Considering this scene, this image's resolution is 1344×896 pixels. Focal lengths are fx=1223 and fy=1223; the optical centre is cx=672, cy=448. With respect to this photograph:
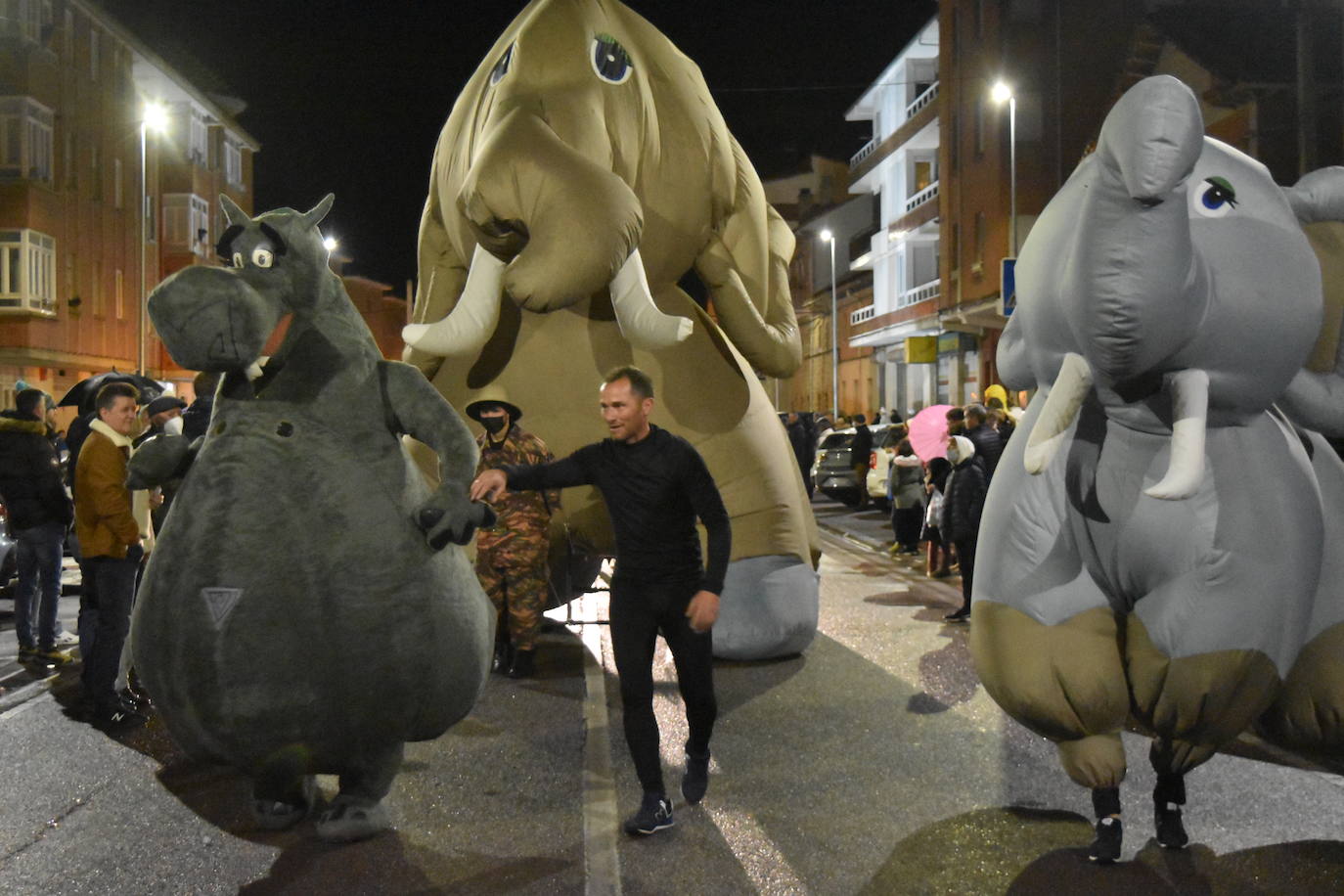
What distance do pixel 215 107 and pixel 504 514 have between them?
1337 inches

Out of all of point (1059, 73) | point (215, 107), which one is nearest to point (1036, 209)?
point (1059, 73)

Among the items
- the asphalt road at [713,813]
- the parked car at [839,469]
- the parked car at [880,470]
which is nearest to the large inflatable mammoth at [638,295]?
the asphalt road at [713,813]

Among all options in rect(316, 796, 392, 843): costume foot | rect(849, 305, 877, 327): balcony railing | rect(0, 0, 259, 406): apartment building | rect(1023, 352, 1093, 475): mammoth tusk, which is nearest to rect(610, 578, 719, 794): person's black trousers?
rect(316, 796, 392, 843): costume foot

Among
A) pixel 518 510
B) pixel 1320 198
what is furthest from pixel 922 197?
pixel 1320 198

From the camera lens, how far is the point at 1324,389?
394cm

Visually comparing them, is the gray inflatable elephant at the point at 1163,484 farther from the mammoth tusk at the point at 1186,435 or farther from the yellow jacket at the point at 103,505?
the yellow jacket at the point at 103,505

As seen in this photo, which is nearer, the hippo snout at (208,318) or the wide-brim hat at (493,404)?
the hippo snout at (208,318)

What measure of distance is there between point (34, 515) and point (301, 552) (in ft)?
13.9

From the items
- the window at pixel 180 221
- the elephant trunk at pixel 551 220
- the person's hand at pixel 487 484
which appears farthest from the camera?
the window at pixel 180 221

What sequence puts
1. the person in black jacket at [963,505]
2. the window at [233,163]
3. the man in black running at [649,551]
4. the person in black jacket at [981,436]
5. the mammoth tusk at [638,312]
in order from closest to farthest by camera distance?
the man in black running at [649,551] < the mammoth tusk at [638,312] < the person in black jacket at [963,505] < the person in black jacket at [981,436] < the window at [233,163]

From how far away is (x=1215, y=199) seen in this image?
3.78 meters

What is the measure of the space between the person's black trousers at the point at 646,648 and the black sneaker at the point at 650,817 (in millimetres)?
36

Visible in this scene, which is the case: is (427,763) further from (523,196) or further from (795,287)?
(795,287)

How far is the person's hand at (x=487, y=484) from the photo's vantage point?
12.8 ft
